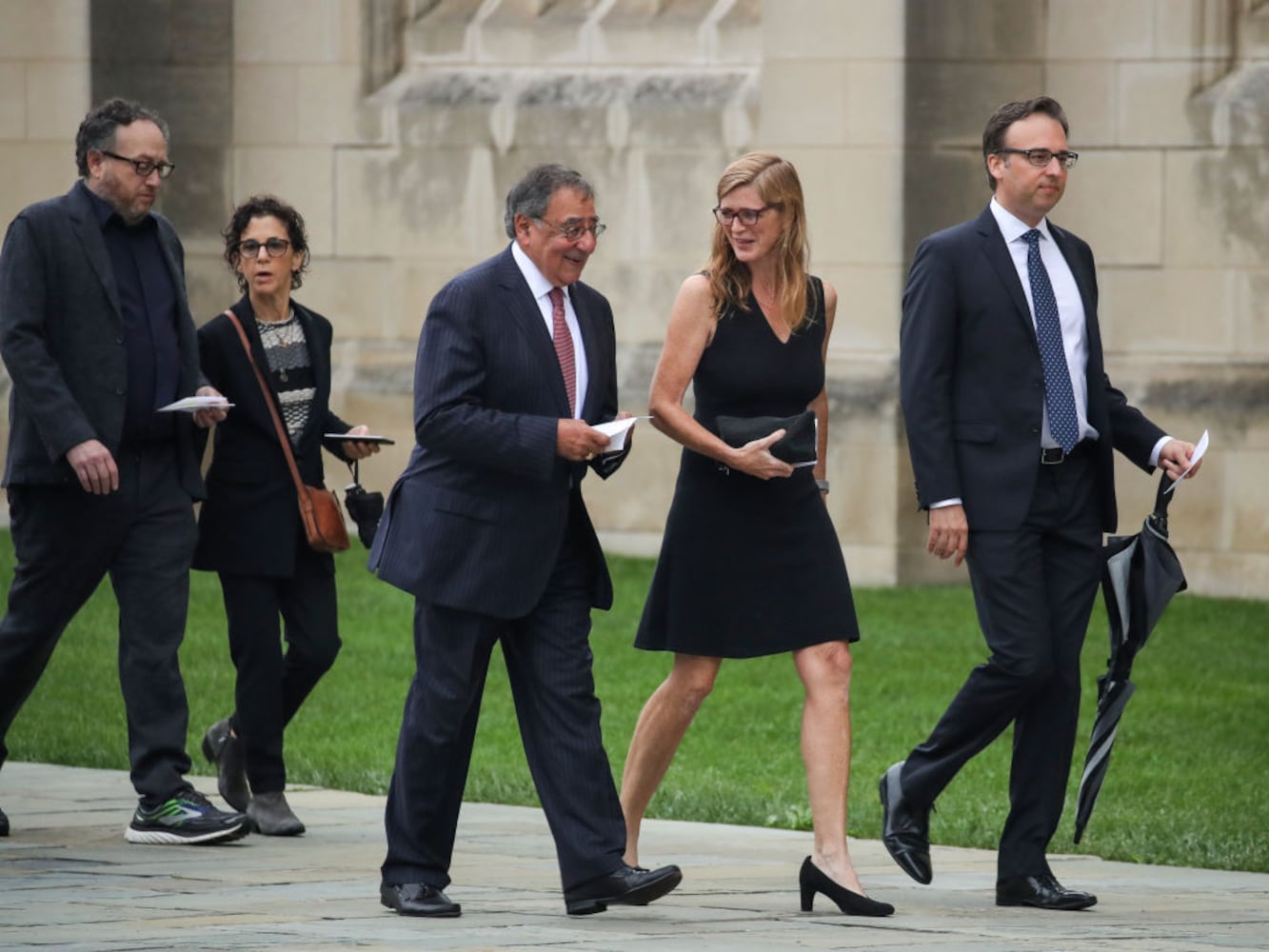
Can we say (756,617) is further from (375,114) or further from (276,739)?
(375,114)

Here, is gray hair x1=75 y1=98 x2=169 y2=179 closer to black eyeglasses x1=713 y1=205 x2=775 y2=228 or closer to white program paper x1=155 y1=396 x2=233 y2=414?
white program paper x1=155 y1=396 x2=233 y2=414

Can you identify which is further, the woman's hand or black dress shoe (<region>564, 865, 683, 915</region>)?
the woman's hand

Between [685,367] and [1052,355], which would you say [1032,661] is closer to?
[1052,355]

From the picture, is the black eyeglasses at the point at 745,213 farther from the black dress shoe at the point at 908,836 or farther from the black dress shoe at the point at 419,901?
the black dress shoe at the point at 419,901

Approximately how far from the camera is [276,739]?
26.7 feet

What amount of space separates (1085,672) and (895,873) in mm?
4715

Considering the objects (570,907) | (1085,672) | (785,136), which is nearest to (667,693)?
(570,907)

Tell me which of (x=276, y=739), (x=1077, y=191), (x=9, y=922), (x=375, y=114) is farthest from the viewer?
(x=375, y=114)

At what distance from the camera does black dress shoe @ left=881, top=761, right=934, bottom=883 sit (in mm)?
6848

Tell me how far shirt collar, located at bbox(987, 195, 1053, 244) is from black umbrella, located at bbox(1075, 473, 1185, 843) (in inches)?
29.8

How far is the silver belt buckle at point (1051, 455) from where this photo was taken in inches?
269

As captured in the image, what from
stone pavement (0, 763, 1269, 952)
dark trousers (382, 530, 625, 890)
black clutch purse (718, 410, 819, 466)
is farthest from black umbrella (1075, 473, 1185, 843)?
dark trousers (382, 530, 625, 890)

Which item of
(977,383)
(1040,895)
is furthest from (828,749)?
(977,383)

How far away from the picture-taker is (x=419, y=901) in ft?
20.9
